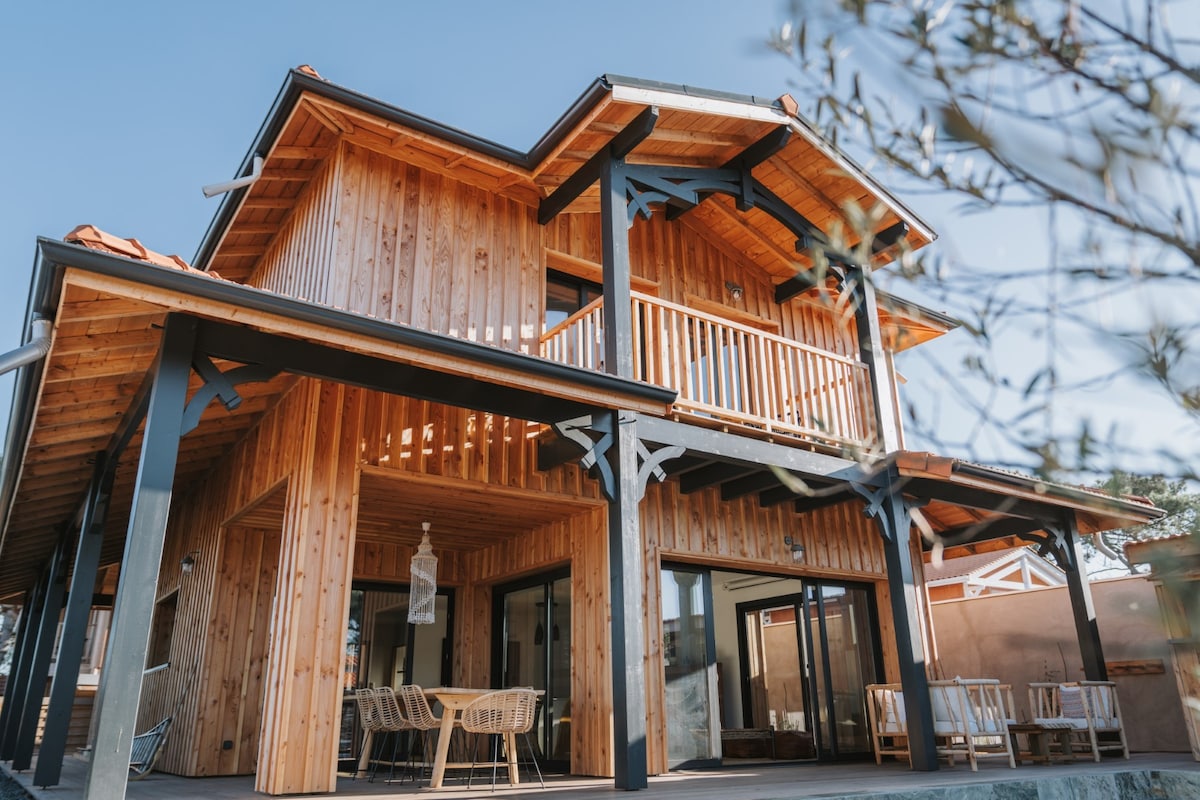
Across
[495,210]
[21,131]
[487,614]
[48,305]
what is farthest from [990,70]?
[21,131]

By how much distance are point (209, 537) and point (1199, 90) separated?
890 cm

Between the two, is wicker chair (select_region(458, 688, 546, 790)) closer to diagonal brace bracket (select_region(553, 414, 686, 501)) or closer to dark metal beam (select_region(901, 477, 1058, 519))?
diagonal brace bracket (select_region(553, 414, 686, 501))

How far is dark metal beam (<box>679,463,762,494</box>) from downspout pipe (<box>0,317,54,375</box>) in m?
5.05

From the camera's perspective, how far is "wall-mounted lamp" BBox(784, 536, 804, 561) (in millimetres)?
8766

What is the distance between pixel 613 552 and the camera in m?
5.68

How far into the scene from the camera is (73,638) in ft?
20.4

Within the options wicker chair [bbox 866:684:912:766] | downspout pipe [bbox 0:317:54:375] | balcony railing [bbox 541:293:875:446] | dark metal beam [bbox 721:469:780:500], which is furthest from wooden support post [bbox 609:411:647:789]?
wicker chair [bbox 866:684:912:766]

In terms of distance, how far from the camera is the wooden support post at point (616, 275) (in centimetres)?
638

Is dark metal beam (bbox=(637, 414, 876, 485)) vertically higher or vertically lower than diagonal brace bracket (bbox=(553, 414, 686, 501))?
higher

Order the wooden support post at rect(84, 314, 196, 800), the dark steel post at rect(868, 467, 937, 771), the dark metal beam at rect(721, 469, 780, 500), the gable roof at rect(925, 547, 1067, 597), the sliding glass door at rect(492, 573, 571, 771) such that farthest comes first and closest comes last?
1. the gable roof at rect(925, 547, 1067, 597)
2. the sliding glass door at rect(492, 573, 571, 771)
3. the dark metal beam at rect(721, 469, 780, 500)
4. the dark steel post at rect(868, 467, 937, 771)
5. the wooden support post at rect(84, 314, 196, 800)

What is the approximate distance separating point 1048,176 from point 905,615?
6818 millimetres

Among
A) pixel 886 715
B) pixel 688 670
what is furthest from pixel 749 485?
pixel 886 715

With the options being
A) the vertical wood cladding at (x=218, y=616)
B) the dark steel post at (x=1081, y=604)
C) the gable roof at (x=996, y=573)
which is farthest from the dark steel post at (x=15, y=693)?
the gable roof at (x=996, y=573)

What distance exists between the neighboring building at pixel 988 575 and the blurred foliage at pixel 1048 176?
14640mm
